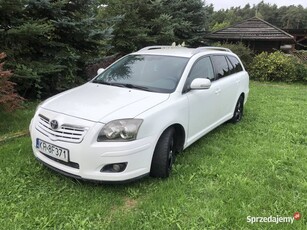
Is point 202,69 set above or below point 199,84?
above

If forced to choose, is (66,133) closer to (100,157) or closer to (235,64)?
(100,157)

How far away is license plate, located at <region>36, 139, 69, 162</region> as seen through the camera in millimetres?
2983

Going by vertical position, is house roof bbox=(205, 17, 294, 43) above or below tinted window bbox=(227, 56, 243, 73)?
above

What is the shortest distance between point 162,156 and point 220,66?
242 cm

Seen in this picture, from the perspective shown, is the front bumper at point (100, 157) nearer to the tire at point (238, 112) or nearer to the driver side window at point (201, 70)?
the driver side window at point (201, 70)

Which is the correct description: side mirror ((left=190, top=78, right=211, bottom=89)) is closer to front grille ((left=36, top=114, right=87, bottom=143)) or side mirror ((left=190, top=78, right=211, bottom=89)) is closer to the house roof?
front grille ((left=36, top=114, right=87, bottom=143))

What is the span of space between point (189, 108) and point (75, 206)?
5.97ft

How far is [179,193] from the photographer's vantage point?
3.19 m

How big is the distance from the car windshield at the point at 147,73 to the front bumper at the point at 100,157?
3.32ft

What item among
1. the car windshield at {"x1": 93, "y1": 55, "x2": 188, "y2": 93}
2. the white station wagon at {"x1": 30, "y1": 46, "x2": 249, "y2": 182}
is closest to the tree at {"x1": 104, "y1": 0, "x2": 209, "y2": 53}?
the car windshield at {"x1": 93, "y1": 55, "x2": 188, "y2": 93}

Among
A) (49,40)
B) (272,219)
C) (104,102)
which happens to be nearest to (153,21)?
(49,40)

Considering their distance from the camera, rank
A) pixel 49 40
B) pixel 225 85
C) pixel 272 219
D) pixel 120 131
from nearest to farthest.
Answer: pixel 272 219
pixel 120 131
pixel 225 85
pixel 49 40

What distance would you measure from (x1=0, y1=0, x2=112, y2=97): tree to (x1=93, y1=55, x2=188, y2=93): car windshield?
2.33 meters

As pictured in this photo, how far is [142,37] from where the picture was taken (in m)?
11.2
